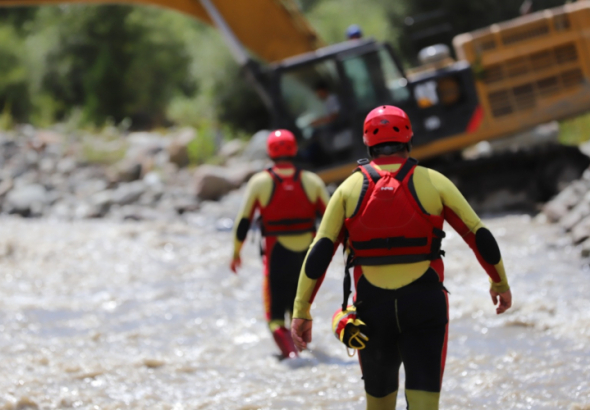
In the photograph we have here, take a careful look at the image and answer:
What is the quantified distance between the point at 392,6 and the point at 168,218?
11650mm

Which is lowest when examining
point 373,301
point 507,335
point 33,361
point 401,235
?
point 507,335

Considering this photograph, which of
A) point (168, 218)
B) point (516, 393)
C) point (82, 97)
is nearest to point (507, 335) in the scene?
point (516, 393)

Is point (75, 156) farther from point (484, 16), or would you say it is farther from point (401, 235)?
point (401, 235)

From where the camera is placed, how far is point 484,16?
2198 cm

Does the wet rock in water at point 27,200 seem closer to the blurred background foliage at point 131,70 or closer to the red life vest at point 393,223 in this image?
the blurred background foliage at point 131,70

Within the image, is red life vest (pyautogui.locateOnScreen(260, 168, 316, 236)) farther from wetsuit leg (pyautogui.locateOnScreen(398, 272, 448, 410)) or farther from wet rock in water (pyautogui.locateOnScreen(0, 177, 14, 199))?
wet rock in water (pyautogui.locateOnScreen(0, 177, 14, 199))

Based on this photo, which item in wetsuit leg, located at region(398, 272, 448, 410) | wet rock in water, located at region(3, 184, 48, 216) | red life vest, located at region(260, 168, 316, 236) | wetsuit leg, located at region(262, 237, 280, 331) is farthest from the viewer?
wet rock in water, located at region(3, 184, 48, 216)

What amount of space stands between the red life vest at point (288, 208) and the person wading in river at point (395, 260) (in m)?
2.33

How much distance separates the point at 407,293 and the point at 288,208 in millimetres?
2537

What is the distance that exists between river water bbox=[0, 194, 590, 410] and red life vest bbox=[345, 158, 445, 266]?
1796 millimetres

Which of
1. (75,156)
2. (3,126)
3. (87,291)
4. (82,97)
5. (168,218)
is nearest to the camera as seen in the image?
(87,291)

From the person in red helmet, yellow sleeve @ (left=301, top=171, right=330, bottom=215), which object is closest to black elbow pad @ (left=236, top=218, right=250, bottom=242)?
the person in red helmet

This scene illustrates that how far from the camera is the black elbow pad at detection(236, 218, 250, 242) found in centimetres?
600

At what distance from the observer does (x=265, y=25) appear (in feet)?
42.8
